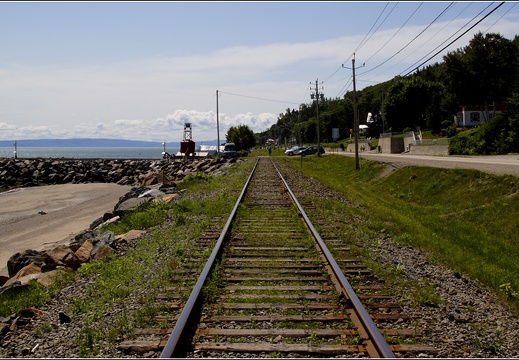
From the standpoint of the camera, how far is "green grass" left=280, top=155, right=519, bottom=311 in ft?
31.6

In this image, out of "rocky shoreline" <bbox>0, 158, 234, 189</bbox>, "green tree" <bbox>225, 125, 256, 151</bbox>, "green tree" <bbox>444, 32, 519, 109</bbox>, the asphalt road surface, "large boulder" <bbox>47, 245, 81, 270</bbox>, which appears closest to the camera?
"large boulder" <bbox>47, 245, 81, 270</bbox>

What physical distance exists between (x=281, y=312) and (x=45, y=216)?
2918cm

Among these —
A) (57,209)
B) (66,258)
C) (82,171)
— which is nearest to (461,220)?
(66,258)

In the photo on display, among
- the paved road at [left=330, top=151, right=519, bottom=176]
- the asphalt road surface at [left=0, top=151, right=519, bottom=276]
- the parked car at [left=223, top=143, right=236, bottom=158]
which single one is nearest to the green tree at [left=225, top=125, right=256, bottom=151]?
the parked car at [left=223, top=143, right=236, bottom=158]

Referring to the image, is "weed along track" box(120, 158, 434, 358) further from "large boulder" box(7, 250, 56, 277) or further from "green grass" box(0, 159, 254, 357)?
"large boulder" box(7, 250, 56, 277)

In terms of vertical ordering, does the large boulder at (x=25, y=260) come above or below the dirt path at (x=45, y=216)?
above

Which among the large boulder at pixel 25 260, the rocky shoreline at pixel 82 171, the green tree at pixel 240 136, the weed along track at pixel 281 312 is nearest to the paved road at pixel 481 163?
the weed along track at pixel 281 312

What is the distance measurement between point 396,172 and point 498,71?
46.5 m

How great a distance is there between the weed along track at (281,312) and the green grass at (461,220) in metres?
2.16

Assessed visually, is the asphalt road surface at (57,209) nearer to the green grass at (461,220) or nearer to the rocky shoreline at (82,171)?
the green grass at (461,220)

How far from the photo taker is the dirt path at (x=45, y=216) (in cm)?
2223

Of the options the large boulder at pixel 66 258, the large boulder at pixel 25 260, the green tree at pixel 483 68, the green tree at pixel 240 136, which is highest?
the green tree at pixel 483 68

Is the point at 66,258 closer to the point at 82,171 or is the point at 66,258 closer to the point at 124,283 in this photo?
the point at 124,283

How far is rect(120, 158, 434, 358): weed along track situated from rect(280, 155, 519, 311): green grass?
2160 millimetres
